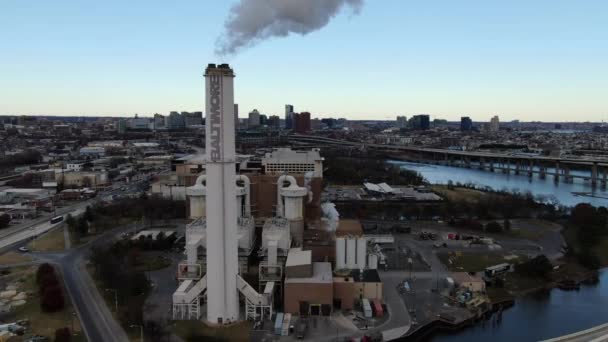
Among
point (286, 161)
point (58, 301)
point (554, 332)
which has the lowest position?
point (554, 332)

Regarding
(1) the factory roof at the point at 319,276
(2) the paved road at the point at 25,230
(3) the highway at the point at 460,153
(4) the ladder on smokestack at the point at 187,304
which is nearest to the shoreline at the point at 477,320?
(1) the factory roof at the point at 319,276

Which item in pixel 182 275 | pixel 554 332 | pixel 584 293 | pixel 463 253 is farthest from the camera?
pixel 463 253

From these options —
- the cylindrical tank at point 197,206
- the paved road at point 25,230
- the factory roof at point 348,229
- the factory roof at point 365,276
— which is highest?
the cylindrical tank at point 197,206

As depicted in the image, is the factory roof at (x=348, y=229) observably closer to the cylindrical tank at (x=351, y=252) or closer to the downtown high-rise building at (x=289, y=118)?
the cylindrical tank at (x=351, y=252)

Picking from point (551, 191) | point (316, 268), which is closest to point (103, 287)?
point (316, 268)

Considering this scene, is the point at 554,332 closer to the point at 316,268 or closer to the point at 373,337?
the point at 373,337

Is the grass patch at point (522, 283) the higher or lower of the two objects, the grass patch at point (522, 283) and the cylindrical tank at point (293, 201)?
the lower
